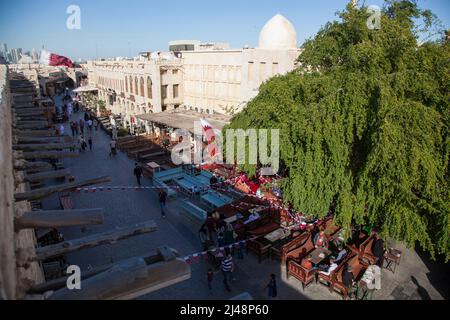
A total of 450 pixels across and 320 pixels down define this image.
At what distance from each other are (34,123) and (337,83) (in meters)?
9.77

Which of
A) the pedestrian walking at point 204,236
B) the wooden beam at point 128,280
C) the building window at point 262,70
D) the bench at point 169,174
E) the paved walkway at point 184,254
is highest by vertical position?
the building window at point 262,70

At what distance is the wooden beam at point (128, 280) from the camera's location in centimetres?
287

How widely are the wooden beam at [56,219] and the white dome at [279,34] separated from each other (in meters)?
26.8

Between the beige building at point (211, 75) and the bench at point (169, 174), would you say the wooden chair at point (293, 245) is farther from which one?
the beige building at point (211, 75)

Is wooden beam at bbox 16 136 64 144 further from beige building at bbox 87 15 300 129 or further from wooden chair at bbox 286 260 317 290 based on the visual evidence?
beige building at bbox 87 15 300 129

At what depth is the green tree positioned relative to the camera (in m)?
8.38

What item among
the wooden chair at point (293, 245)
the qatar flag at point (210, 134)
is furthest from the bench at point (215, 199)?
the qatar flag at point (210, 134)

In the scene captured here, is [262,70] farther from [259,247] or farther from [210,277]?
[210,277]

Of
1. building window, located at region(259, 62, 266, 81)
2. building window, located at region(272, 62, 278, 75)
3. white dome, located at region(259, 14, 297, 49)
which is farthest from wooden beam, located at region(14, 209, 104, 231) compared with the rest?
white dome, located at region(259, 14, 297, 49)

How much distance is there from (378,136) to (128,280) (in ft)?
24.6

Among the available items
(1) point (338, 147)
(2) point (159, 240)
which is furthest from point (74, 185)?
(2) point (159, 240)

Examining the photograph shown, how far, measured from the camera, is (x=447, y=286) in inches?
401

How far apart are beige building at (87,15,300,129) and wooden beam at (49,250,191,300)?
20357mm

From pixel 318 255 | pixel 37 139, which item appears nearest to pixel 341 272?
pixel 318 255
